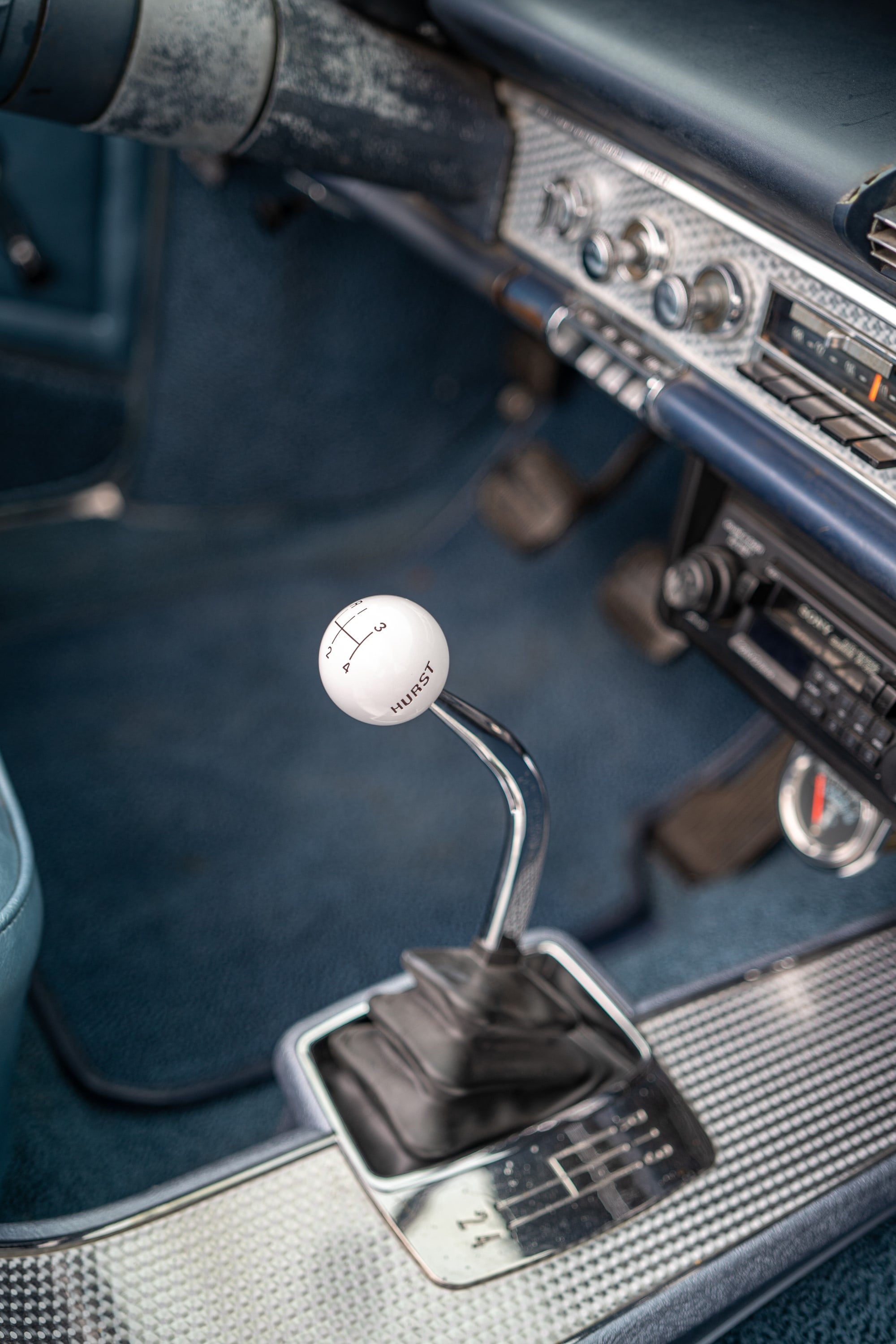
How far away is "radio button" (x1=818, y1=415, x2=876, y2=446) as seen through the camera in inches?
33.6

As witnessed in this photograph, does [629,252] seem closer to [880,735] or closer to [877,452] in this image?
[877,452]

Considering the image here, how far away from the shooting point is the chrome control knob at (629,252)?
102cm

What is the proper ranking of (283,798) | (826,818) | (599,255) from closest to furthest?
(599,255) → (826,818) → (283,798)

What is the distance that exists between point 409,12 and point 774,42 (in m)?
0.40

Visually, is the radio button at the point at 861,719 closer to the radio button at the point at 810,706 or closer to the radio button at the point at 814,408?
the radio button at the point at 810,706

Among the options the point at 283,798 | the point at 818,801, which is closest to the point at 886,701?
the point at 818,801

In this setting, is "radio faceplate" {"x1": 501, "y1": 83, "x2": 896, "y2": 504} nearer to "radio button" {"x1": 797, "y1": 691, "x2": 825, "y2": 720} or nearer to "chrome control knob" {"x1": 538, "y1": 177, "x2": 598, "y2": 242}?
"chrome control knob" {"x1": 538, "y1": 177, "x2": 598, "y2": 242}

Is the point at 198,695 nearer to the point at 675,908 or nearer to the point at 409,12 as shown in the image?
the point at 675,908

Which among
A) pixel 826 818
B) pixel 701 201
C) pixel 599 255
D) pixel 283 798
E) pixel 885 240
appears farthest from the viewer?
pixel 283 798

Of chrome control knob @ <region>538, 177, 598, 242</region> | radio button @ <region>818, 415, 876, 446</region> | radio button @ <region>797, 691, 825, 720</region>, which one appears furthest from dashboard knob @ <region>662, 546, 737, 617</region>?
chrome control knob @ <region>538, 177, 598, 242</region>

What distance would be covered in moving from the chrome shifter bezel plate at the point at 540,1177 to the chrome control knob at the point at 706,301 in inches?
24.1

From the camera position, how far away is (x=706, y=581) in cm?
108

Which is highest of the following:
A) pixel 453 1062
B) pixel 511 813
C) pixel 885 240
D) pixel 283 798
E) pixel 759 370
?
pixel 885 240

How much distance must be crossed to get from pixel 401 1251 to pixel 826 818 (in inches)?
26.7
